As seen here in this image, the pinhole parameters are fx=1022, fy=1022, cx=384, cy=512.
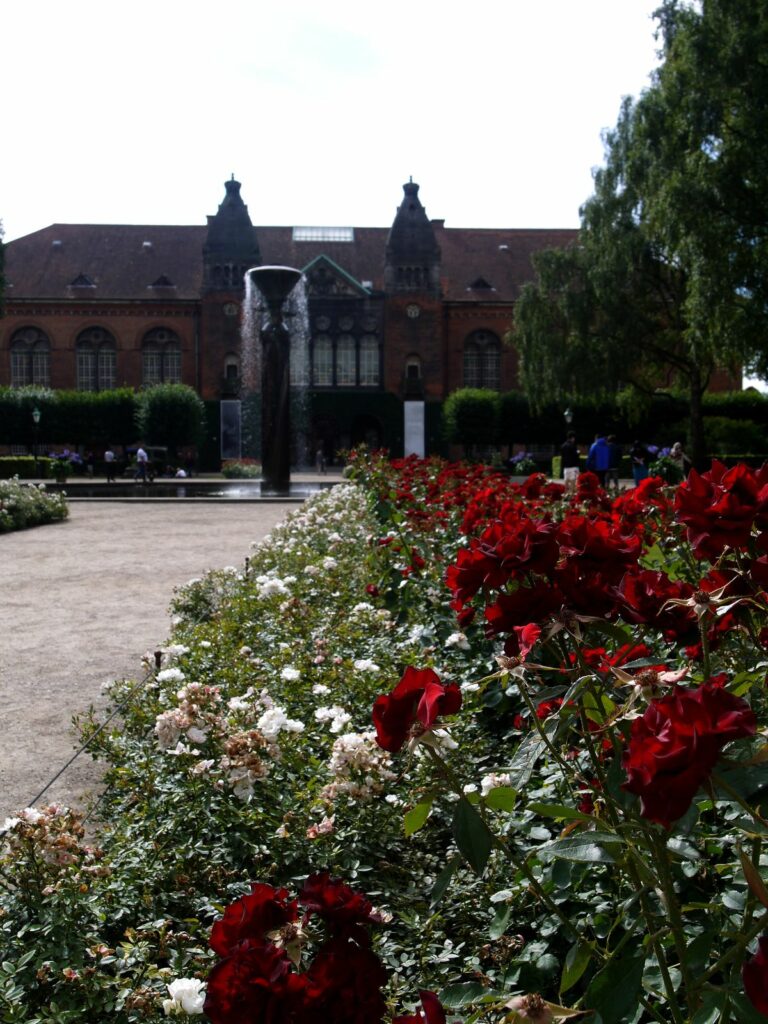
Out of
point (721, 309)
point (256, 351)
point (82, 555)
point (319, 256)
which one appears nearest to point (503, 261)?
point (319, 256)

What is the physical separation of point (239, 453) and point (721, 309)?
30652 mm

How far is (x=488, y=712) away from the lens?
11.3 ft

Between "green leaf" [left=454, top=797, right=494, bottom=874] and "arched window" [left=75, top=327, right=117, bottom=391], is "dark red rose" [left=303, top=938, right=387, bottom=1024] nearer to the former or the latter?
"green leaf" [left=454, top=797, right=494, bottom=874]

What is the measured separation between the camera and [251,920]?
1126 mm

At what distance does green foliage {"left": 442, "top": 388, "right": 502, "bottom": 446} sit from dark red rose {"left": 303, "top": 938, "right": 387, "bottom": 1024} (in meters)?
42.0

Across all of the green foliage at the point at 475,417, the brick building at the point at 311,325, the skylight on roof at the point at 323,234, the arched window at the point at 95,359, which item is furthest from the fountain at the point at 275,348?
the skylight on roof at the point at 323,234

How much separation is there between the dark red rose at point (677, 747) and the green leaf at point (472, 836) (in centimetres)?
38

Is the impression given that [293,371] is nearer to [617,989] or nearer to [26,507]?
[26,507]

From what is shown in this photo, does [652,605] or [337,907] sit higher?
[652,605]

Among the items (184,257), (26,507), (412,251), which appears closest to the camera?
(26,507)

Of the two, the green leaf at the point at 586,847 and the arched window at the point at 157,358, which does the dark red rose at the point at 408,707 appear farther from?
the arched window at the point at 157,358

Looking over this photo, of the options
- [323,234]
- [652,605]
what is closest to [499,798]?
[652,605]

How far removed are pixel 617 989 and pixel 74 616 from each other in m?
6.47

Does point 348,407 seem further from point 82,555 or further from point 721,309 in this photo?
point 82,555
